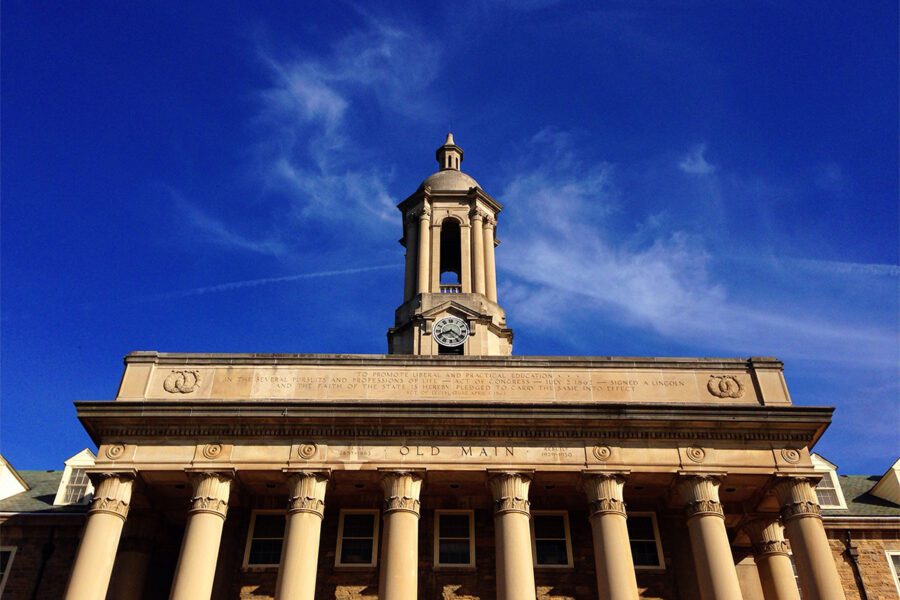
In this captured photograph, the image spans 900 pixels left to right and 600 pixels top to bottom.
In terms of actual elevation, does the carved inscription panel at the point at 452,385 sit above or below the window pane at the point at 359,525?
above

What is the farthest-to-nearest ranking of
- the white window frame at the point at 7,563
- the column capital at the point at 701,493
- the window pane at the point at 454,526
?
1. the white window frame at the point at 7,563
2. the window pane at the point at 454,526
3. the column capital at the point at 701,493

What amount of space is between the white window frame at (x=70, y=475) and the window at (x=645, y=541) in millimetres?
22735

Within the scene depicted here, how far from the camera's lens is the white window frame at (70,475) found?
113ft

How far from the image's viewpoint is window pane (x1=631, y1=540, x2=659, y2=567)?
28812mm

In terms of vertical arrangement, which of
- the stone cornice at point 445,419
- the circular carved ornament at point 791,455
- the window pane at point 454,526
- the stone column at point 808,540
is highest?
the stone cornice at point 445,419

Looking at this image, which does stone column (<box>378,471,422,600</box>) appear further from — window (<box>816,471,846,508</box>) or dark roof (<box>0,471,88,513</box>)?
window (<box>816,471,846,508</box>)

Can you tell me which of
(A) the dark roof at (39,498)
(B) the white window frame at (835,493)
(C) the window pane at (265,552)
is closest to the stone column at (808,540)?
(B) the white window frame at (835,493)

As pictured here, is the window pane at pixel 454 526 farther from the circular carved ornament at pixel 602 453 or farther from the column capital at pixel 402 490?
the circular carved ornament at pixel 602 453

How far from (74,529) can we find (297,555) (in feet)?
42.3

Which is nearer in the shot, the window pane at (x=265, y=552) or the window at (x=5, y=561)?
the window pane at (x=265, y=552)

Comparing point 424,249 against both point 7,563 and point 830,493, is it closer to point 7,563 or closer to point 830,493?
point 830,493

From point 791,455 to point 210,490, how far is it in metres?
20.0

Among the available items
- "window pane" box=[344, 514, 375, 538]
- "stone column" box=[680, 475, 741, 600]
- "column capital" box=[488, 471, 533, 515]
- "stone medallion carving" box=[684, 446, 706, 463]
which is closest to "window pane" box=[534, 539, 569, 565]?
"column capital" box=[488, 471, 533, 515]

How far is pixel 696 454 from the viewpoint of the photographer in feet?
90.6
